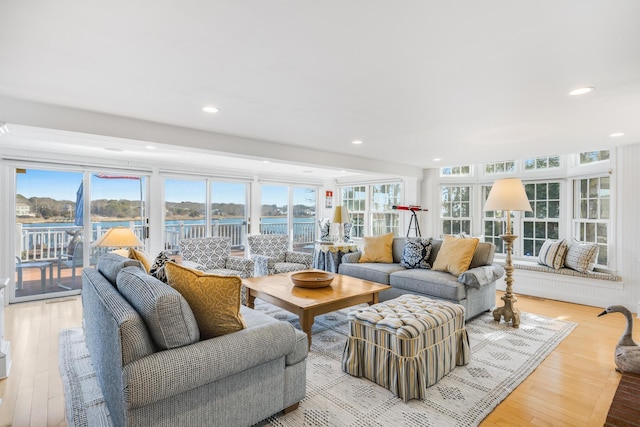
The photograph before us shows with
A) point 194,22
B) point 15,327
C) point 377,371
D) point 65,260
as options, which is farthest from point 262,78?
point 65,260

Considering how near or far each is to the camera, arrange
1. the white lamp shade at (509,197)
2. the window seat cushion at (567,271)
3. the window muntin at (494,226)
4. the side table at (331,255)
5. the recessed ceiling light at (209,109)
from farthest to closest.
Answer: the window muntin at (494,226), the side table at (331,255), the window seat cushion at (567,271), the white lamp shade at (509,197), the recessed ceiling light at (209,109)

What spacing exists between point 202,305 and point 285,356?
62cm

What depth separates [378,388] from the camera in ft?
7.63

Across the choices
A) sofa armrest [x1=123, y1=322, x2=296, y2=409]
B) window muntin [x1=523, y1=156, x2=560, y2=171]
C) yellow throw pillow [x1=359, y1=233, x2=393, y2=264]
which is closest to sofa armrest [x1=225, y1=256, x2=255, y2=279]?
yellow throw pillow [x1=359, y1=233, x2=393, y2=264]

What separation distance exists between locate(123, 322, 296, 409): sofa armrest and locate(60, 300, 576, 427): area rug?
20.4 inches

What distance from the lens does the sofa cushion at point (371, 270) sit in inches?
168

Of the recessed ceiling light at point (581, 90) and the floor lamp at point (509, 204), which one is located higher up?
the recessed ceiling light at point (581, 90)

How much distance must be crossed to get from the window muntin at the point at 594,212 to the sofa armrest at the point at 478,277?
6.49 feet

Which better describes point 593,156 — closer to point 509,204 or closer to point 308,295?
point 509,204

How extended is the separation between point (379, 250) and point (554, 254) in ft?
8.35

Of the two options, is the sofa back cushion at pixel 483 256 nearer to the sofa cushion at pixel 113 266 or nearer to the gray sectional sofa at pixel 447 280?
the gray sectional sofa at pixel 447 280

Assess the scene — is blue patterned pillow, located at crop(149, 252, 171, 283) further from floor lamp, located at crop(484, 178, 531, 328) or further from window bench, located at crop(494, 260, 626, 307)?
window bench, located at crop(494, 260, 626, 307)

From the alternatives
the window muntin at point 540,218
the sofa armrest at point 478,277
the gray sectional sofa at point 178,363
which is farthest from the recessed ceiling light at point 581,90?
the window muntin at point 540,218

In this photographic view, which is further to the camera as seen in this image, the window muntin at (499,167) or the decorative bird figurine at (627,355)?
the window muntin at (499,167)
